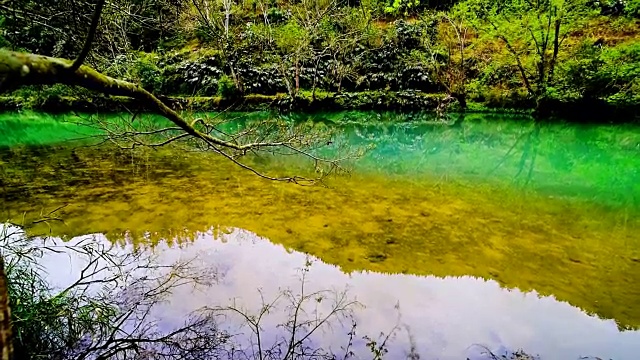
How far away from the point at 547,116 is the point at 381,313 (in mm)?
16314

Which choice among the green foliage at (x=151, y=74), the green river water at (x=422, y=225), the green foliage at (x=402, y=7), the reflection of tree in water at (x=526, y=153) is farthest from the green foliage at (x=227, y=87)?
the reflection of tree in water at (x=526, y=153)

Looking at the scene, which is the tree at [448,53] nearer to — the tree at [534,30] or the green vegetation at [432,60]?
the green vegetation at [432,60]

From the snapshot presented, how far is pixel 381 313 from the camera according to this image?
4.13 meters

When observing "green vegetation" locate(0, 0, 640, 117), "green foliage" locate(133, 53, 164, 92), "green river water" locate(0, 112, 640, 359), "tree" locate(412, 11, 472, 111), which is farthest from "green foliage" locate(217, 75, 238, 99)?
"green river water" locate(0, 112, 640, 359)

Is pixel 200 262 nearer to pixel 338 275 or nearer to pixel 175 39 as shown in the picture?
pixel 338 275

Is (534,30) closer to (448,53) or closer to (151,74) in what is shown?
(448,53)

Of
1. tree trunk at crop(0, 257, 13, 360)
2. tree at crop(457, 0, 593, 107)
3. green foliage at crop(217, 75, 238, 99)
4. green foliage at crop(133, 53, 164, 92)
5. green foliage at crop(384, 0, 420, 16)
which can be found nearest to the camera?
tree trunk at crop(0, 257, 13, 360)

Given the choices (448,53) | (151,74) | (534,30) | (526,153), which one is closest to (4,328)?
(526,153)

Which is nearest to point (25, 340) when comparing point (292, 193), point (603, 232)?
point (292, 193)

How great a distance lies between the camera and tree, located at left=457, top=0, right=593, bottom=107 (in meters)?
16.4

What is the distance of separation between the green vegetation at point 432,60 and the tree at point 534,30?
5 cm

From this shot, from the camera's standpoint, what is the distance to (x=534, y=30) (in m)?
17.1

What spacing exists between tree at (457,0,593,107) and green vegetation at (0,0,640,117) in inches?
1.8

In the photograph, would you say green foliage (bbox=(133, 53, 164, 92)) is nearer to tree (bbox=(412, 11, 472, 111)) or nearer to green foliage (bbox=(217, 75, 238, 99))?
green foliage (bbox=(217, 75, 238, 99))
